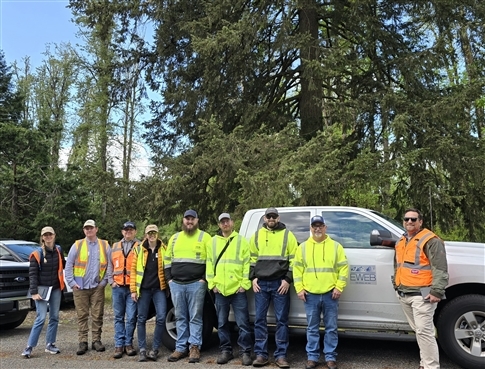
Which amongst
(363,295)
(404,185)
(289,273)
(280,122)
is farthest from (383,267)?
(280,122)

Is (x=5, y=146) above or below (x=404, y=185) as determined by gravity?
above

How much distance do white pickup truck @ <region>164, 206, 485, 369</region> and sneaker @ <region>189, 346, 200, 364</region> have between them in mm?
556

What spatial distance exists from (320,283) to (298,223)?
1172mm

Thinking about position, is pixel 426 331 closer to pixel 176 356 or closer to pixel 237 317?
pixel 237 317

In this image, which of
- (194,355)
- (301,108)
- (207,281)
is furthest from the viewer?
(301,108)

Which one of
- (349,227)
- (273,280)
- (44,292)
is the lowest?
(44,292)

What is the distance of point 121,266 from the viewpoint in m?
7.17

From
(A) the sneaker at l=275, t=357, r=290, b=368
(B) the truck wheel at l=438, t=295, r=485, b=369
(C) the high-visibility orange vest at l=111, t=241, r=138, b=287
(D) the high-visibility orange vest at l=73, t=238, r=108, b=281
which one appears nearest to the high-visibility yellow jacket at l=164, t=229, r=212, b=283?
(C) the high-visibility orange vest at l=111, t=241, r=138, b=287

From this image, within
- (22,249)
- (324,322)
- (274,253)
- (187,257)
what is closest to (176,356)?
(187,257)

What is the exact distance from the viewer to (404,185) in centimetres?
1207

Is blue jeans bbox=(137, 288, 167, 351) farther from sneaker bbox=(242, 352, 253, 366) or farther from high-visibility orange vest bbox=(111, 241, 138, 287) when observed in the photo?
sneaker bbox=(242, 352, 253, 366)

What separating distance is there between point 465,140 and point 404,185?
178 cm

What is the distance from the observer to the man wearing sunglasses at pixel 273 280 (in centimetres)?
633

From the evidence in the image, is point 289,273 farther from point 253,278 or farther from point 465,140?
point 465,140
